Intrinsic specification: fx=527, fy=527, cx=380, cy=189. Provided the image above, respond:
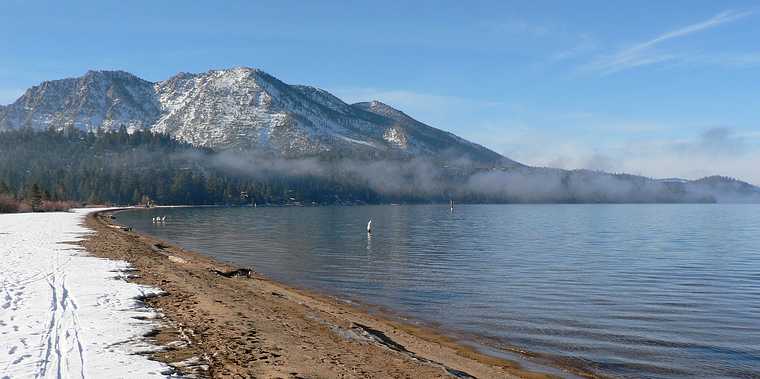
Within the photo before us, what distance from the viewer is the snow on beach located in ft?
43.8

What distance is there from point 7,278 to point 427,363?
2271cm

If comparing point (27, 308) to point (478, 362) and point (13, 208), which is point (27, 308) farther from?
point (13, 208)

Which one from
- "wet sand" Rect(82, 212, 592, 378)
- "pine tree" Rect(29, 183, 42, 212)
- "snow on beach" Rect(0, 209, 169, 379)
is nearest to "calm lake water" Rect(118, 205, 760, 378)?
"wet sand" Rect(82, 212, 592, 378)

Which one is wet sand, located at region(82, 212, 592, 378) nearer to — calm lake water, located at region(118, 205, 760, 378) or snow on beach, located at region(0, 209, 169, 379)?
snow on beach, located at region(0, 209, 169, 379)

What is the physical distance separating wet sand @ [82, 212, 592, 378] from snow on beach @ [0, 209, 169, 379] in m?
0.93

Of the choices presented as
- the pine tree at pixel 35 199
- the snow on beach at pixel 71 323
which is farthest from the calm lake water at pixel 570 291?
the pine tree at pixel 35 199

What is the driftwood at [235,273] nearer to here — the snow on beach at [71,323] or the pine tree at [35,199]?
the snow on beach at [71,323]

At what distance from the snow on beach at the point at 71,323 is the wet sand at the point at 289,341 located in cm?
93

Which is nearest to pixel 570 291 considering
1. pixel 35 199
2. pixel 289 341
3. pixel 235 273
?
pixel 289 341

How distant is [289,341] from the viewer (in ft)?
59.8

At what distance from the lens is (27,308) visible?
65.8 feet

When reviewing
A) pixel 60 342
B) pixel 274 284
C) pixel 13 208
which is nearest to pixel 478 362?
pixel 60 342

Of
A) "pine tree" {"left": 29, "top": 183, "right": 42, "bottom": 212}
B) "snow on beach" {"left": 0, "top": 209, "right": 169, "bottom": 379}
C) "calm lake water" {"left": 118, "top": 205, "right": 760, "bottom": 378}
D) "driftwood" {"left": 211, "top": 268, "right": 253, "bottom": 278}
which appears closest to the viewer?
"snow on beach" {"left": 0, "top": 209, "right": 169, "bottom": 379}

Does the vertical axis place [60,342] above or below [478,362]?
above
